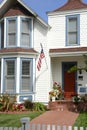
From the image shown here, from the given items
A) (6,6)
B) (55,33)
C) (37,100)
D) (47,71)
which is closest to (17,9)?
(6,6)

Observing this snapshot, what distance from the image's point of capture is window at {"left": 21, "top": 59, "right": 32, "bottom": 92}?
1922 cm

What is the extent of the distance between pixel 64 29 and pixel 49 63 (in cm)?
266

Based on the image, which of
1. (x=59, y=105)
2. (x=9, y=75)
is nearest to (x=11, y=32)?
(x=9, y=75)

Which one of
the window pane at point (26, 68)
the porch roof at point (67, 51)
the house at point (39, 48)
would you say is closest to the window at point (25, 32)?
the house at point (39, 48)

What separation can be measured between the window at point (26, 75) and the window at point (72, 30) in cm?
325

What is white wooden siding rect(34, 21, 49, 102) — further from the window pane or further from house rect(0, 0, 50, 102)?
the window pane

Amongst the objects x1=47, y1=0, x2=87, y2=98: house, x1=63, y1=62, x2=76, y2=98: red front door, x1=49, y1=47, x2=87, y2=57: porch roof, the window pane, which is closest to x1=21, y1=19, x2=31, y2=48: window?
the window pane

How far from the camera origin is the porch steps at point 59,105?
18.5m

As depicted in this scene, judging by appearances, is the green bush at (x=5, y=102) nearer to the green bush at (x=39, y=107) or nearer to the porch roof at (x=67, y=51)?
the green bush at (x=39, y=107)

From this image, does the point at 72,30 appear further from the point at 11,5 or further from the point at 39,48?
the point at 11,5

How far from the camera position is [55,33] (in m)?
20.4

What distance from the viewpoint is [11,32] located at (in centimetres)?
1972

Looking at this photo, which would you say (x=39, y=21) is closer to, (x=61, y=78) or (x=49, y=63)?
(x=49, y=63)

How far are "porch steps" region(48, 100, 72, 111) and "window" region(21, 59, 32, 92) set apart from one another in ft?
5.84
